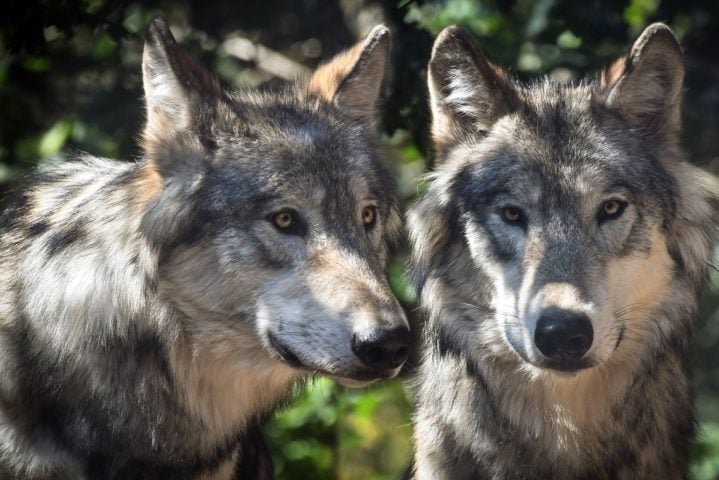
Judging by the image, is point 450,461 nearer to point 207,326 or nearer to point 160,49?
point 207,326

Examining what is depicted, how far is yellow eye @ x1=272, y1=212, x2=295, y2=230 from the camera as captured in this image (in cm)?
398

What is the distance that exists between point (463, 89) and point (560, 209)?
700mm

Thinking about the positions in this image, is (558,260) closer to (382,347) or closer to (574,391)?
(574,391)

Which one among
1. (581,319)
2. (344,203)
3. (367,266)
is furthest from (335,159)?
(581,319)

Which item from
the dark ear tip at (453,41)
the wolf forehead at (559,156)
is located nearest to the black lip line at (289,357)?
the wolf forehead at (559,156)

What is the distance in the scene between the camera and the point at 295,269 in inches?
154

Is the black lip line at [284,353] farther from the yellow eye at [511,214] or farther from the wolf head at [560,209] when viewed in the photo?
the yellow eye at [511,214]

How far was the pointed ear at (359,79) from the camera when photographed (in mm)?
4543

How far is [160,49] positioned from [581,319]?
1.79m

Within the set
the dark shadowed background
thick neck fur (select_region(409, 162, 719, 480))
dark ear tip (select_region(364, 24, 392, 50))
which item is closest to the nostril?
thick neck fur (select_region(409, 162, 719, 480))

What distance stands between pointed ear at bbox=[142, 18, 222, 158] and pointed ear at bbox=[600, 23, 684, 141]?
5.37ft

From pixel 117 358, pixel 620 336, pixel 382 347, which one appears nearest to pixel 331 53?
pixel 117 358

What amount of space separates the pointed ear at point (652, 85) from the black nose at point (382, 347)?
1377 millimetres

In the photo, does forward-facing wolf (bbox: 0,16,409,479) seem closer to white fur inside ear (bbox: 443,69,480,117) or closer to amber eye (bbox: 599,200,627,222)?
white fur inside ear (bbox: 443,69,480,117)
